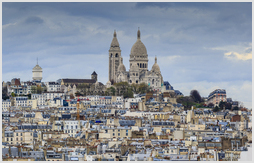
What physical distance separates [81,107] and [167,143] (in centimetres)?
5224

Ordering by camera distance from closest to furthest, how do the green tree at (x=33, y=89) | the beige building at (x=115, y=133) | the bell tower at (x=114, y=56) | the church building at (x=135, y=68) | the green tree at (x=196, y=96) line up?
the beige building at (x=115, y=133) < the green tree at (x=196, y=96) < the green tree at (x=33, y=89) < the church building at (x=135, y=68) < the bell tower at (x=114, y=56)

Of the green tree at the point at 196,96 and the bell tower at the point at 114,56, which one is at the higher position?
the bell tower at the point at 114,56

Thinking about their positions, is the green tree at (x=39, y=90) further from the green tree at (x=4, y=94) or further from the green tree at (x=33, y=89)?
the green tree at (x=4, y=94)

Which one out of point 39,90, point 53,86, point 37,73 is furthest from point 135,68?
point 39,90

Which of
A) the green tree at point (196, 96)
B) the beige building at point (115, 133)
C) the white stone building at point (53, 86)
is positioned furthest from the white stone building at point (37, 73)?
the beige building at point (115, 133)

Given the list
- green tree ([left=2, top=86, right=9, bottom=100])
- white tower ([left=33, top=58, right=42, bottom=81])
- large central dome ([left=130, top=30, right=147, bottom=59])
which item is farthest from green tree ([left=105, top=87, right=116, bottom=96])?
large central dome ([left=130, top=30, right=147, bottom=59])

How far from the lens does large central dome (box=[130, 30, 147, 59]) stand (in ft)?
582

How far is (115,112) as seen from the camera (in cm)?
11256

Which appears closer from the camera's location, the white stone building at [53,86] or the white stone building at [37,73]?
the white stone building at [53,86]

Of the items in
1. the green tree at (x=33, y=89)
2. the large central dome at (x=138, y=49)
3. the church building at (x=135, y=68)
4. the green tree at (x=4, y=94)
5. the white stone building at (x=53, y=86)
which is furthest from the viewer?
the large central dome at (x=138, y=49)

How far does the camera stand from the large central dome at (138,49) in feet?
582

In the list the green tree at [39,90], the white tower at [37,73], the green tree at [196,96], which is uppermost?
the white tower at [37,73]

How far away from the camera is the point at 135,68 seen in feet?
566

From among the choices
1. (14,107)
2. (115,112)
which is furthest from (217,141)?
(14,107)
